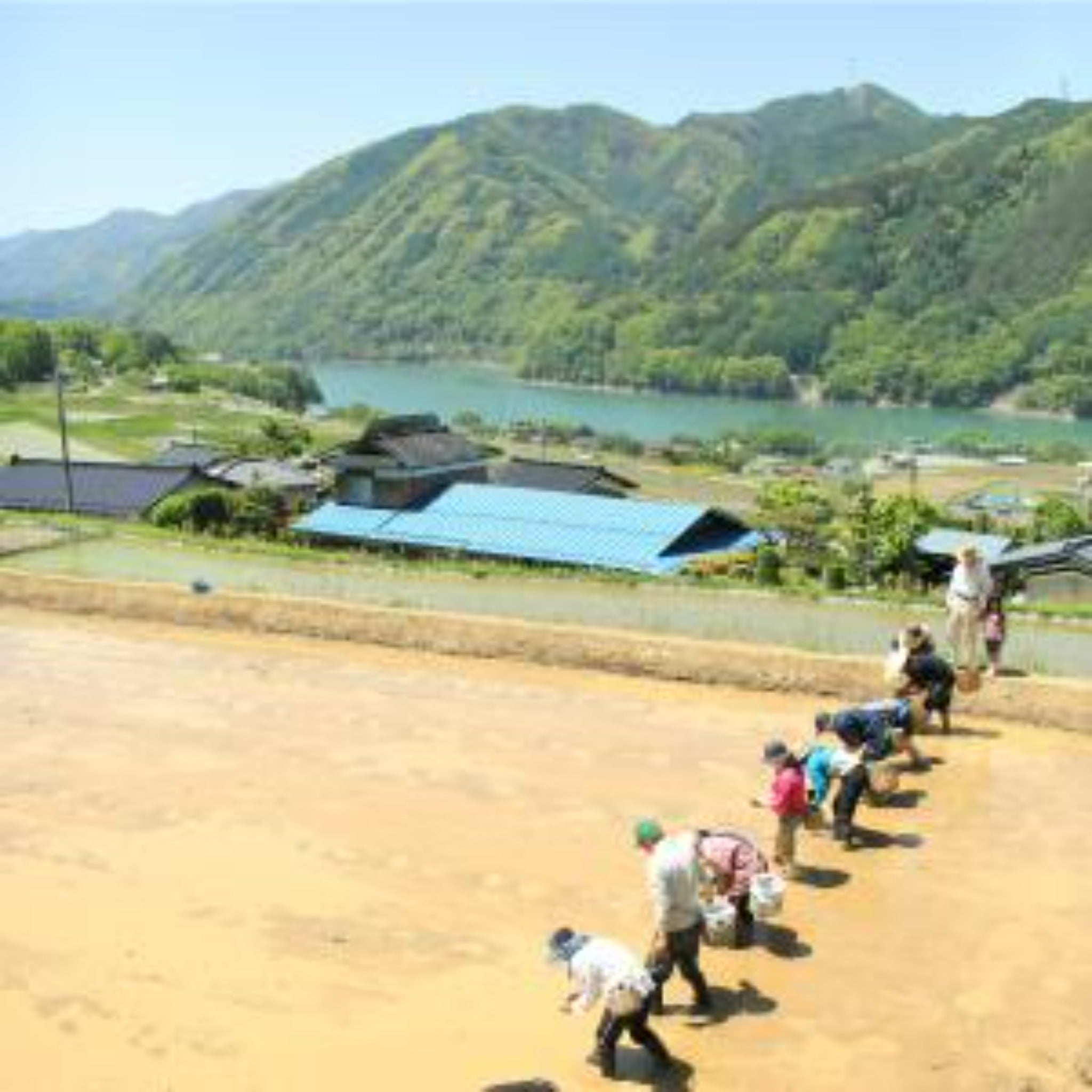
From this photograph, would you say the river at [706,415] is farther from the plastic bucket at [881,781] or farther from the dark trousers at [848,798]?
the dark trousers at [848,798]

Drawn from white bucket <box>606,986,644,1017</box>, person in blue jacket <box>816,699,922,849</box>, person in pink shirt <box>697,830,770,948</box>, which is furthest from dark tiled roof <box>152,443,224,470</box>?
white bucket <box>606,986,644,1017</box>

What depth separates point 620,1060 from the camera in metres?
8.44

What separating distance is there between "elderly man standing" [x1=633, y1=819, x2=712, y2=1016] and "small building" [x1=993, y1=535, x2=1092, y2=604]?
22140mm

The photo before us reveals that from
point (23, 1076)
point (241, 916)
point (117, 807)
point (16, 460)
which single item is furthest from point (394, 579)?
point (16, 460)

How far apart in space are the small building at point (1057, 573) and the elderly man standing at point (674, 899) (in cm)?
2214

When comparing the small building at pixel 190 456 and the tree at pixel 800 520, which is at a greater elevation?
the small building at pixel 190 456

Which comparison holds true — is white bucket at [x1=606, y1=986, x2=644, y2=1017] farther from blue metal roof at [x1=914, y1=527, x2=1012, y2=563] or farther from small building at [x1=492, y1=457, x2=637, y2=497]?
small building at [x1=492, y1=457, x2=637, y2=497]

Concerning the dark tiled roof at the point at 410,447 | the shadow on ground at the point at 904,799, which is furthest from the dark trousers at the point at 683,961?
the dark tiled roof at the point at 410,447

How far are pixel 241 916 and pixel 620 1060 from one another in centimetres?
354

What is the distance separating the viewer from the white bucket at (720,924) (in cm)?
976

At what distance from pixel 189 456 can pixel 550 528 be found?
2541 cm

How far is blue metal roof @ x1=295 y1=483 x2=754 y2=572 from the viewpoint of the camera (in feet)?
100.0

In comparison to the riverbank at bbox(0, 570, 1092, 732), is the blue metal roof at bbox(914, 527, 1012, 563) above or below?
below

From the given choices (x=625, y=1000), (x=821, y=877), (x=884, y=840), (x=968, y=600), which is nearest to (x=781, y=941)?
(x=821, y=877)
